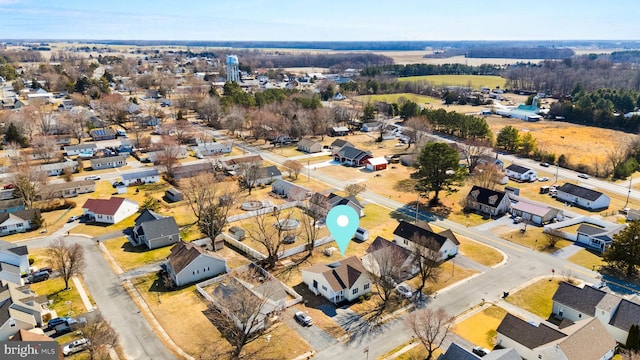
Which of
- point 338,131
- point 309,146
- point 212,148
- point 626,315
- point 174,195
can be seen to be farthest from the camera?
point 338,131

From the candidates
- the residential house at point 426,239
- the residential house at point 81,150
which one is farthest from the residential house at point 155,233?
the residential house at point 81,150

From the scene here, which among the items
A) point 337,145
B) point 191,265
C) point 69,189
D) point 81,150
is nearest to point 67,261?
point 191,265

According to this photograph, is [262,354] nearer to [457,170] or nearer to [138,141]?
[457,170]

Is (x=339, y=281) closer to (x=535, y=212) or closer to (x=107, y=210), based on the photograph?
(x=535, y=212)

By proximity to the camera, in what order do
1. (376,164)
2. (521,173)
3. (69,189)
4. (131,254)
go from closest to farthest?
(131,254) < (69,189) < (521,173) < (376,164)

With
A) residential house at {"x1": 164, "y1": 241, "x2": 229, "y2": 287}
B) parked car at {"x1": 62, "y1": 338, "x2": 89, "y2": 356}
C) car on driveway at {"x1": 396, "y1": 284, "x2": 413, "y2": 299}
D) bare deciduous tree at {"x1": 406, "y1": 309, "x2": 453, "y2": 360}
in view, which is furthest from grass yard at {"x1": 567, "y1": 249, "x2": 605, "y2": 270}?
parked car at {"x1": 62, "y1": 338, "x2": 89, "y2": 356}

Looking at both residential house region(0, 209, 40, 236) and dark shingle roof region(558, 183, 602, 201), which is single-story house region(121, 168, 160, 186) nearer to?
residential house region(0, 209, 40, 236)

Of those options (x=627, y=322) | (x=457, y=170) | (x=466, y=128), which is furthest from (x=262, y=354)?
(x=466, y=128)
